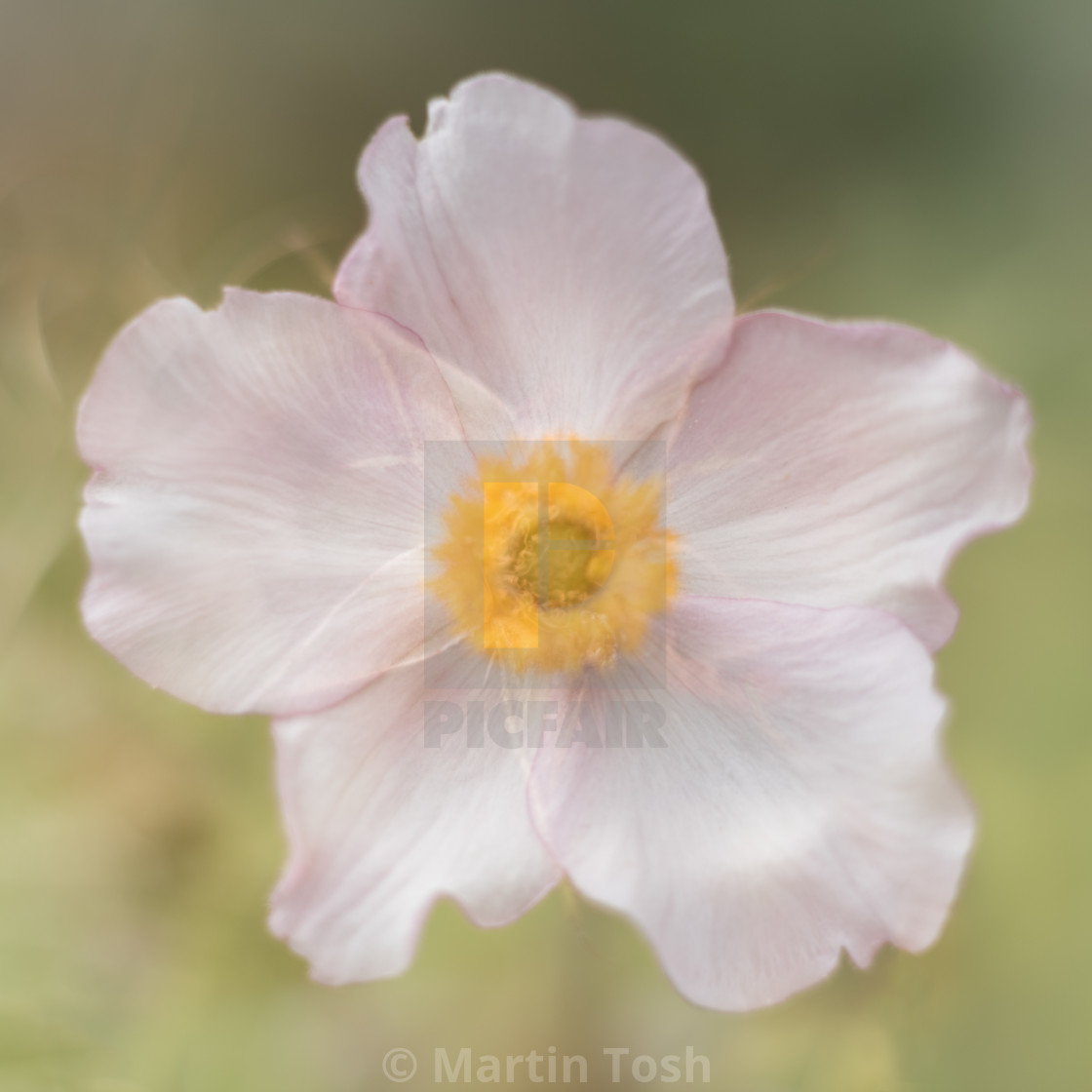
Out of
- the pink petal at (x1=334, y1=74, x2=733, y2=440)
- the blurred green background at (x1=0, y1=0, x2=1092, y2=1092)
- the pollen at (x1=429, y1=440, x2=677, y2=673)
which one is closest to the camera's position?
the pink petal at (x1=334, y1=74, x2=733, y2=440)

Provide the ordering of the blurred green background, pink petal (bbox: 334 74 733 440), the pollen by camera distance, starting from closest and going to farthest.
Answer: pink petal (bbox: 334 74 733 440) < the pollen < the blurred green background

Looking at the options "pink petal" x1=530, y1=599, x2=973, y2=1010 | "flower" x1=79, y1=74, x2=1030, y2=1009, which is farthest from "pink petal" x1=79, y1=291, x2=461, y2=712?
"pink petal" x1=530, y1=599, x2=973, y2=1010

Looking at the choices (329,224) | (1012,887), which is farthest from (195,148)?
(1012,887)

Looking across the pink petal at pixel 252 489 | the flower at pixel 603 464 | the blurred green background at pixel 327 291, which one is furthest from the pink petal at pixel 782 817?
the blurred green background at pixel 327 291

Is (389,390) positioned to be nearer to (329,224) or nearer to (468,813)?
(468,813)

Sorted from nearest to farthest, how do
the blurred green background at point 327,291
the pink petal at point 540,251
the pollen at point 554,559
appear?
1. the pink petal at point 540,251
2. the pollen at point 554,559
3. the blurred green background at point 327,291

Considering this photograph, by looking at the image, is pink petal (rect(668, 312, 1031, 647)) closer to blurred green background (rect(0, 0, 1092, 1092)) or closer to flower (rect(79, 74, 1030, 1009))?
flower (rect(79, 74, 1030, 1009))

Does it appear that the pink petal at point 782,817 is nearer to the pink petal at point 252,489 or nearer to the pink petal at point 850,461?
the pink petal at point 850,461
